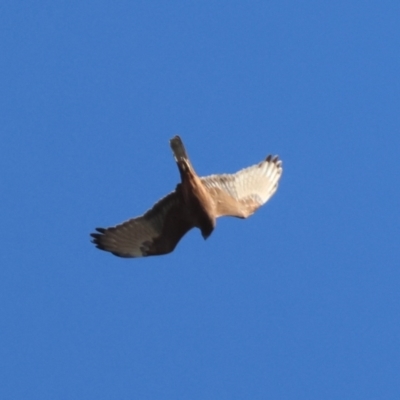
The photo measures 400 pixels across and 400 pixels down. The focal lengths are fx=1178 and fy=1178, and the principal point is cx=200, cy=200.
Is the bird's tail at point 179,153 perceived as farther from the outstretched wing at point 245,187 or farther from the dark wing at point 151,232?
the outstretched wing at point 245,187

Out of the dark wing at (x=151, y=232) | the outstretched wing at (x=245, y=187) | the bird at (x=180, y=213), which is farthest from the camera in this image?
the outstretched wing at (x=245, y=187)

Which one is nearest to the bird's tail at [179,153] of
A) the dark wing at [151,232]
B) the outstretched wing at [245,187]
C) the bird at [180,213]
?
the bird at [180,213]

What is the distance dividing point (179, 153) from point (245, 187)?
1890 mm

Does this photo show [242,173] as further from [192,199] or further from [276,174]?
[192,199]

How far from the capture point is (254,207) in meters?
18.0

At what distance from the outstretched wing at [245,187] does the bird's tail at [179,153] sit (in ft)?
2.51

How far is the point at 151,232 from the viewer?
17188mm

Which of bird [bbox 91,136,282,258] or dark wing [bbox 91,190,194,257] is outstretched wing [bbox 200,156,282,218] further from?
dark wing [bbox 91,190,194,257]

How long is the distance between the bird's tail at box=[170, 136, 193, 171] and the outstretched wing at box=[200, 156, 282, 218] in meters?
0.77

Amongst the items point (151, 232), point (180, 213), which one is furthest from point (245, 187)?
point (151, 232)

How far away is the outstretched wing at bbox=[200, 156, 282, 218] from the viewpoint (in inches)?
690

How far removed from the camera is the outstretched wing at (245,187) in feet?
57.5

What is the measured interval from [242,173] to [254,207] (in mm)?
759

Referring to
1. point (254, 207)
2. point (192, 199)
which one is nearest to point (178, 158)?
point (192, 199)
